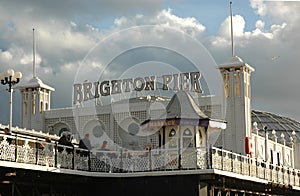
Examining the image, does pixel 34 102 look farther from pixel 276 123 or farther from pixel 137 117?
pixel 276 123

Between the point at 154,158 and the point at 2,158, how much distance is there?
902cm

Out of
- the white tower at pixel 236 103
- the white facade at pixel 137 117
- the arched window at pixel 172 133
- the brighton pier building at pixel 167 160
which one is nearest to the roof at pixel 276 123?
the white facade at pixel 137 117

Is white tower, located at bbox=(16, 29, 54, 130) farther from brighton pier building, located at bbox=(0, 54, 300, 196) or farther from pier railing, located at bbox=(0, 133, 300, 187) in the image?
pier railing, located at bbox=(0, 133, 300, 187)

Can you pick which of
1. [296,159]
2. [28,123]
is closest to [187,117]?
[28,123]

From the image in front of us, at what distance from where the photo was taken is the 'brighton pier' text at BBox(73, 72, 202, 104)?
49219 millimetres

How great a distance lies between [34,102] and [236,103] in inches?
759

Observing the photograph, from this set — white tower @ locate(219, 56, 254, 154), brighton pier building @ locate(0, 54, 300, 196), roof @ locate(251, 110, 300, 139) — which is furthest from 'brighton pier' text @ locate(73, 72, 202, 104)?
roof @ locate(251, 110, 300, 139)

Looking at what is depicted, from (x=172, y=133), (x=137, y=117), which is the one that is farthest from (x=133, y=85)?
(x=172, y=133)

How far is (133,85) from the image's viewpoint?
2013 inches

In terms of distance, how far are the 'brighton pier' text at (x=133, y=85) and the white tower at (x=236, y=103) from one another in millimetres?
3082

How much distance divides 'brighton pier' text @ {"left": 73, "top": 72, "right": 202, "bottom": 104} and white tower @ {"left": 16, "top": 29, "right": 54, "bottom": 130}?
461cm

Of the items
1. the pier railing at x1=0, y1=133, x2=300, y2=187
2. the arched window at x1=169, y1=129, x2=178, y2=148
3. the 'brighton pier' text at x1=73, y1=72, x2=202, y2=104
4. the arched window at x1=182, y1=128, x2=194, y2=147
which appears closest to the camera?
the pier railing at x1=0, y1=133, x2=300, y2=187

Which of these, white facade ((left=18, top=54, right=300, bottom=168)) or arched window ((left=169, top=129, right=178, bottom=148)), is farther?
white facade ((left=18, top=54, right=300, bottom=168))

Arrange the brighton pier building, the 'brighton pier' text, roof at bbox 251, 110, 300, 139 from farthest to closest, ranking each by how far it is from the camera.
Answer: roof at bbox 251, 110, 300, 139 < the 'brighton pier' text < the brighton pier building
